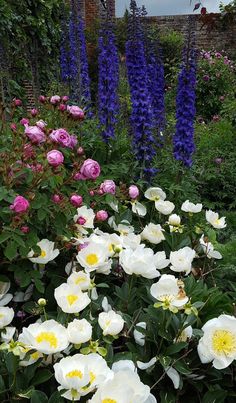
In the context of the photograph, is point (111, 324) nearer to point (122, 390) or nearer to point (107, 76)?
point (122, 390)

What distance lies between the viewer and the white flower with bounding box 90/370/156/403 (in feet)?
3.79

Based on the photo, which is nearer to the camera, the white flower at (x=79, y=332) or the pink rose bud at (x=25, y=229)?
the white flower at (x=79, y=332)

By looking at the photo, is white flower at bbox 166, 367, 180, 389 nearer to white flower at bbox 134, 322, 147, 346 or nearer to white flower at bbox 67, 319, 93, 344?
white flower at bbox 134, 322, 147, 346

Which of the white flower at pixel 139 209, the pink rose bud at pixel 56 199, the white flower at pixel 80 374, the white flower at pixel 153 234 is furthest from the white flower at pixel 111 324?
the white flower at pixel 139 209

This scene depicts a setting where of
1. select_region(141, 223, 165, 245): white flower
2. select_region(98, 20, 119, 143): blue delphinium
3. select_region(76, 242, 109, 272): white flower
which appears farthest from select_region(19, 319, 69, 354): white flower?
select_region(98, 20, 119, 143): blue delphinium

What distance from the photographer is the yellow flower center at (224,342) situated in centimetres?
141

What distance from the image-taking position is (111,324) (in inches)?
56.7

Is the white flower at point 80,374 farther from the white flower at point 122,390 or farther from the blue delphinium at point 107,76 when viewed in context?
the blue delphinium at point 107,76

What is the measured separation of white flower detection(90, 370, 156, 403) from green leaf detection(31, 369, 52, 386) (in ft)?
0.86

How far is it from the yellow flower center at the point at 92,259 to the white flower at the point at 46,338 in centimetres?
38

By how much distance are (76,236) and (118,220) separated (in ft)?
1.23

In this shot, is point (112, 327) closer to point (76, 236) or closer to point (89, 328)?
point (89, 328)

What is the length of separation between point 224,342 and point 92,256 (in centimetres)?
55

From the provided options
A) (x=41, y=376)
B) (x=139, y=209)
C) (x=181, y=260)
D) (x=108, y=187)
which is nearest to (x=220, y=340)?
(x=181, y=260)
